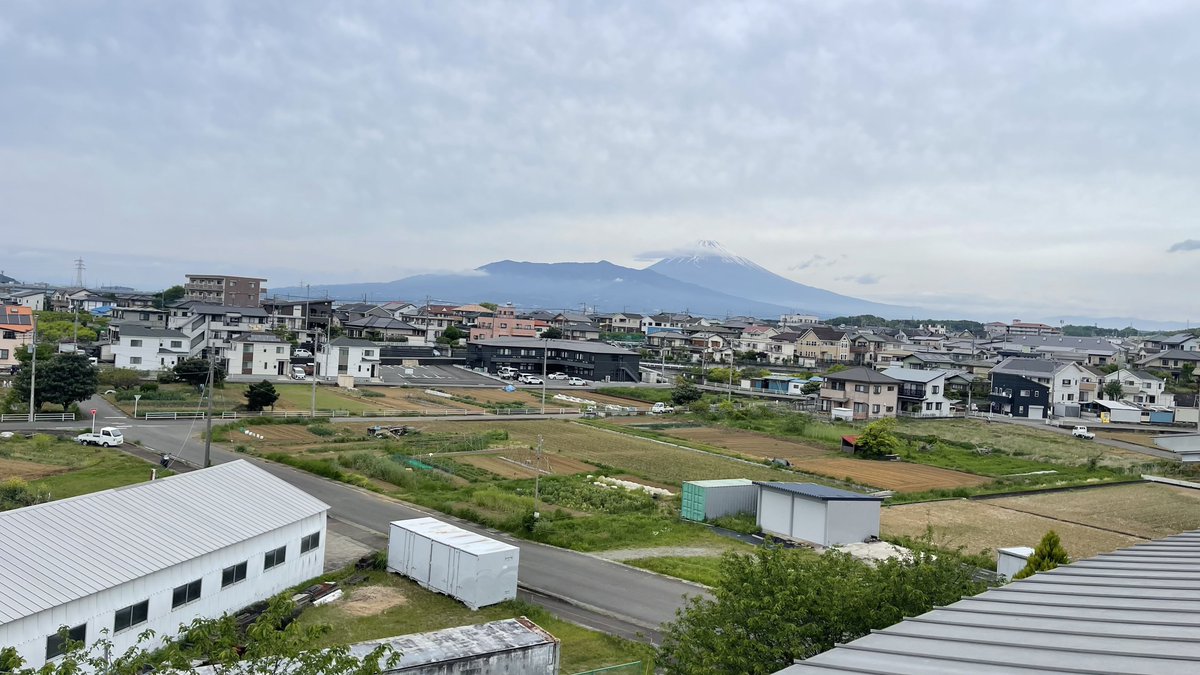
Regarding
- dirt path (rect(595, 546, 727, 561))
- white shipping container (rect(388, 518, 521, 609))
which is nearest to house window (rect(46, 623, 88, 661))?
white shipping container (rect(388, 518, 521, 609))

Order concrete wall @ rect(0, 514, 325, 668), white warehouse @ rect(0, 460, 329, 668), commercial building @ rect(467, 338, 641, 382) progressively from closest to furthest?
concrete wall @ rect(0, 514, 325, 668) → white warehouse @ rect(0, 460, 329, 668) → commercial building @ rect(467, 338, 641, 382)

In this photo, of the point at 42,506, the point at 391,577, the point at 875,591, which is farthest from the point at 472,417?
the point at 875,591

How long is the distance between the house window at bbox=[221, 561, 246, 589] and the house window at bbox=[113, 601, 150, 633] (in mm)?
1632

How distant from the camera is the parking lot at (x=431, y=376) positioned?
187ft

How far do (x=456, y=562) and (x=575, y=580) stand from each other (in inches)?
105

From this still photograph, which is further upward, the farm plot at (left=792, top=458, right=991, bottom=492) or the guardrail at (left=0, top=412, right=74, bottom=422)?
the guardrail at (left=0, top=412, right=74, bottom=422)

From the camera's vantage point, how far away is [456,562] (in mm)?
14969

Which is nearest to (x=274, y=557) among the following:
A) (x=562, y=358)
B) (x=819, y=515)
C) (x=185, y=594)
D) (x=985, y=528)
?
(x=185, y=594)

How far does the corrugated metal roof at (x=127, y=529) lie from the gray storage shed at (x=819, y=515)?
11549 mm

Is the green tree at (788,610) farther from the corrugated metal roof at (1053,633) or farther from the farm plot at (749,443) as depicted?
the farm plot at (749,443)

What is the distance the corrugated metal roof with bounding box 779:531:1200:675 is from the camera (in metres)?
4.20

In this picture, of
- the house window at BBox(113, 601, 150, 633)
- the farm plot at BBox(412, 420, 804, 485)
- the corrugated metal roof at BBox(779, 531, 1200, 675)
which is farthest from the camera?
the farm plot at BBox(412, 420, 804, 485)

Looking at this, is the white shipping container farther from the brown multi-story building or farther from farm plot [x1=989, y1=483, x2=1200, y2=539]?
the brown multi-story building

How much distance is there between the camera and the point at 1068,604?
560cm
